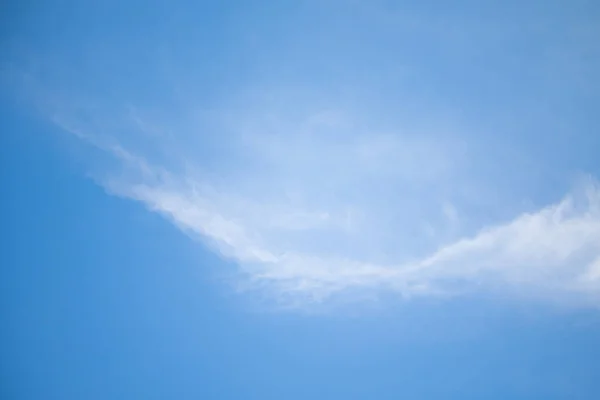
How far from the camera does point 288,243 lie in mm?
4043

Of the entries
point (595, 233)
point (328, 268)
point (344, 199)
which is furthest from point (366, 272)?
point (595, 233)

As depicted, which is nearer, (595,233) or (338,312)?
(595,233)

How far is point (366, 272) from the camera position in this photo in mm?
3971

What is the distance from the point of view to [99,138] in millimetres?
3934

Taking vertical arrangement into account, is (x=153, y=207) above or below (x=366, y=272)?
above

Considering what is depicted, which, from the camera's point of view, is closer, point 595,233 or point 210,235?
point 595,233

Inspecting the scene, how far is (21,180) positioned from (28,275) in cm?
82

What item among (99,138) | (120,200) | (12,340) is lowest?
(12,340)

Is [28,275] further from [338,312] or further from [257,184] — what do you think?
[338,312]

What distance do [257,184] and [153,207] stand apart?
920mm

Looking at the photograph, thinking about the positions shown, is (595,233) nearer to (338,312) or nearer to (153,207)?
(338,312)

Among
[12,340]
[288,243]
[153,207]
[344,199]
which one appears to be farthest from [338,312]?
[12,340]

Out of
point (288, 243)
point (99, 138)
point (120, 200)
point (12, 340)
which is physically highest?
point (99, 138)

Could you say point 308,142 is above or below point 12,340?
above
